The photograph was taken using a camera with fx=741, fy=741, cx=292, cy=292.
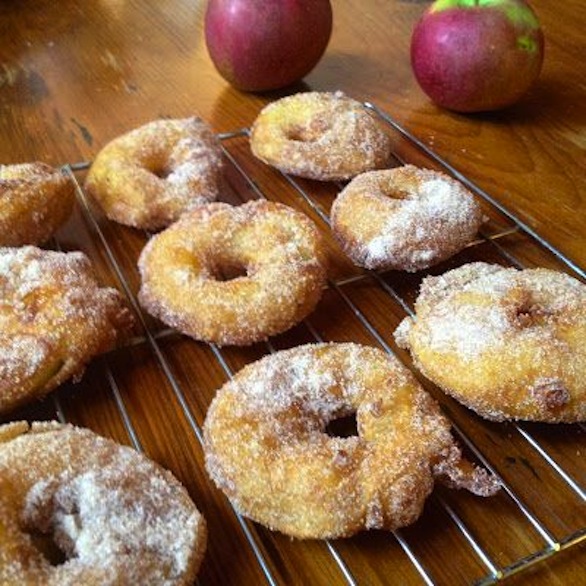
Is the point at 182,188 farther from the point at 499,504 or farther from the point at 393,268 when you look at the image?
the point at 499,504

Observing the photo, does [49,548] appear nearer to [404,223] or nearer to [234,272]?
[234,272]

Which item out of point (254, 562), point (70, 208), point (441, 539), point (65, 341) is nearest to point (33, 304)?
point (65, 341)

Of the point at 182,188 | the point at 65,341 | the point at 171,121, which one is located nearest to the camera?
the point at 65,341

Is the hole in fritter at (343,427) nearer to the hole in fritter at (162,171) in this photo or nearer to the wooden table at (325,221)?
the wooden table at (325,221)

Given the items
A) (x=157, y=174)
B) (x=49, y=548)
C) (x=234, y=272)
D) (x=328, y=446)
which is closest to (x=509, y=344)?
(x=328, y=446)

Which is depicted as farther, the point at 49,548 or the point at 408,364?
the point at 408,364

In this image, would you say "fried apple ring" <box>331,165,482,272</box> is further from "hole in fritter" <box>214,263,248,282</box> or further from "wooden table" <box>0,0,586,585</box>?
"hole in fritter" <box>214,263,248,282</box>
